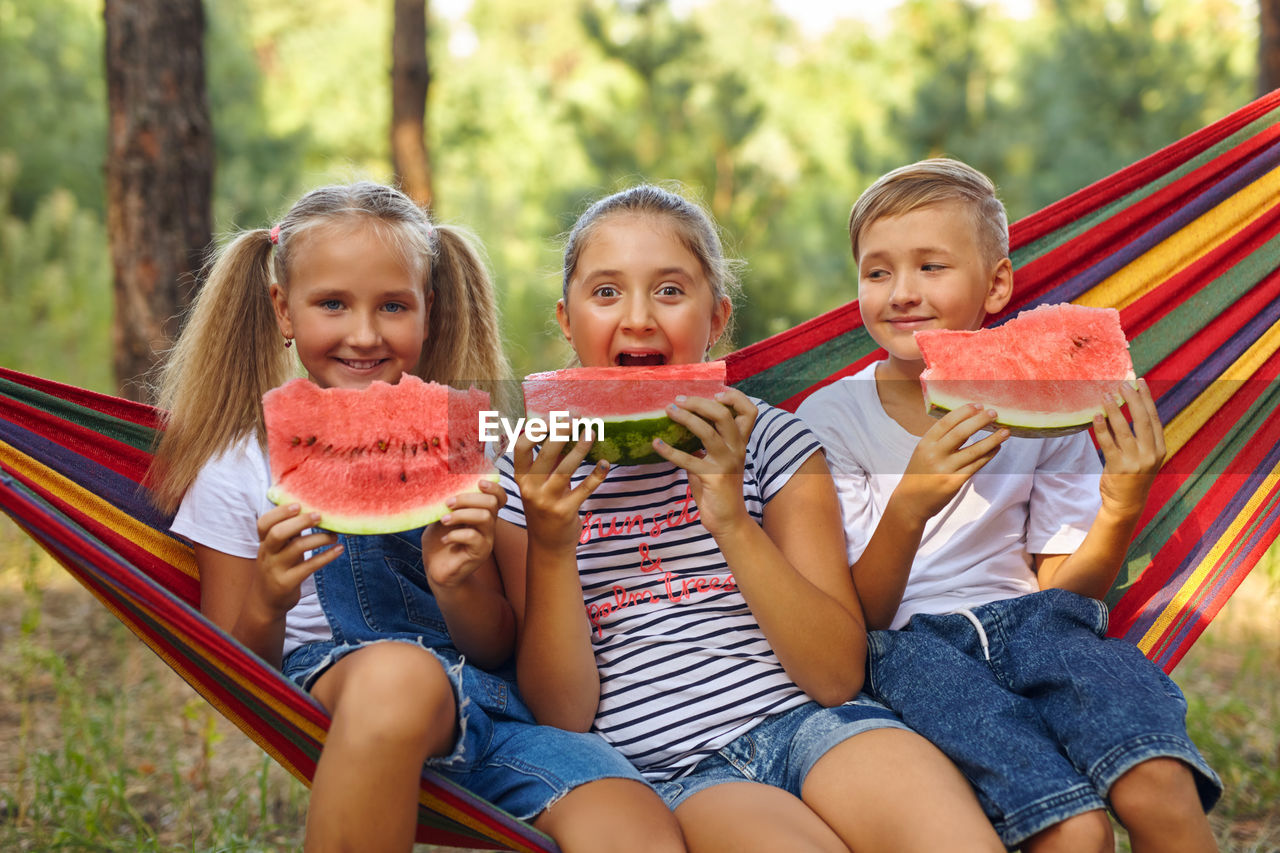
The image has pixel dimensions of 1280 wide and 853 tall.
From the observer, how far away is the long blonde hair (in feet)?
8.68

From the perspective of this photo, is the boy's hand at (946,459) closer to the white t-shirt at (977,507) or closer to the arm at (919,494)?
the arm at (919,494)

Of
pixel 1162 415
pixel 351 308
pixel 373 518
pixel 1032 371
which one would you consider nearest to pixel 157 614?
pixel 373 518

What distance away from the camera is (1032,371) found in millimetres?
2555

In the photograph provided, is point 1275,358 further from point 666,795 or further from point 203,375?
point 203,375

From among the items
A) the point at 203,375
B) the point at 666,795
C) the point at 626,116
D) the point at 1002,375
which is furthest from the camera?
the point at 626,116

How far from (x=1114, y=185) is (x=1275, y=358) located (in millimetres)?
694

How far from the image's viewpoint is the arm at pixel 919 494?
2.25 m

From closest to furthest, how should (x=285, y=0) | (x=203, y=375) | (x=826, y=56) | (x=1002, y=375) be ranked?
(x=1002, y=375), (x=203, y=375), (x=826, y=56), (x=285, y=0)

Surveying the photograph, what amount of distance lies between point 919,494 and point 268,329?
1.79 m

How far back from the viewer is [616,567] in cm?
250

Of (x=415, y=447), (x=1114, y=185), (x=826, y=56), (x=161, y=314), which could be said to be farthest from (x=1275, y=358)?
(x=826, y=56)

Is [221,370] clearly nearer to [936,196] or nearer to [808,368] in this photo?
[808,368]

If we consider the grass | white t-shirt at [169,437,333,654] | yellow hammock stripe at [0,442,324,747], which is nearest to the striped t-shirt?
white t-shirt at [169,437,333,654]

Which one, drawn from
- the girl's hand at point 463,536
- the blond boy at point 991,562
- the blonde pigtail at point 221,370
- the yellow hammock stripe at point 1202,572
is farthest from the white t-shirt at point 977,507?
the blonde pigtail at point 221,370
